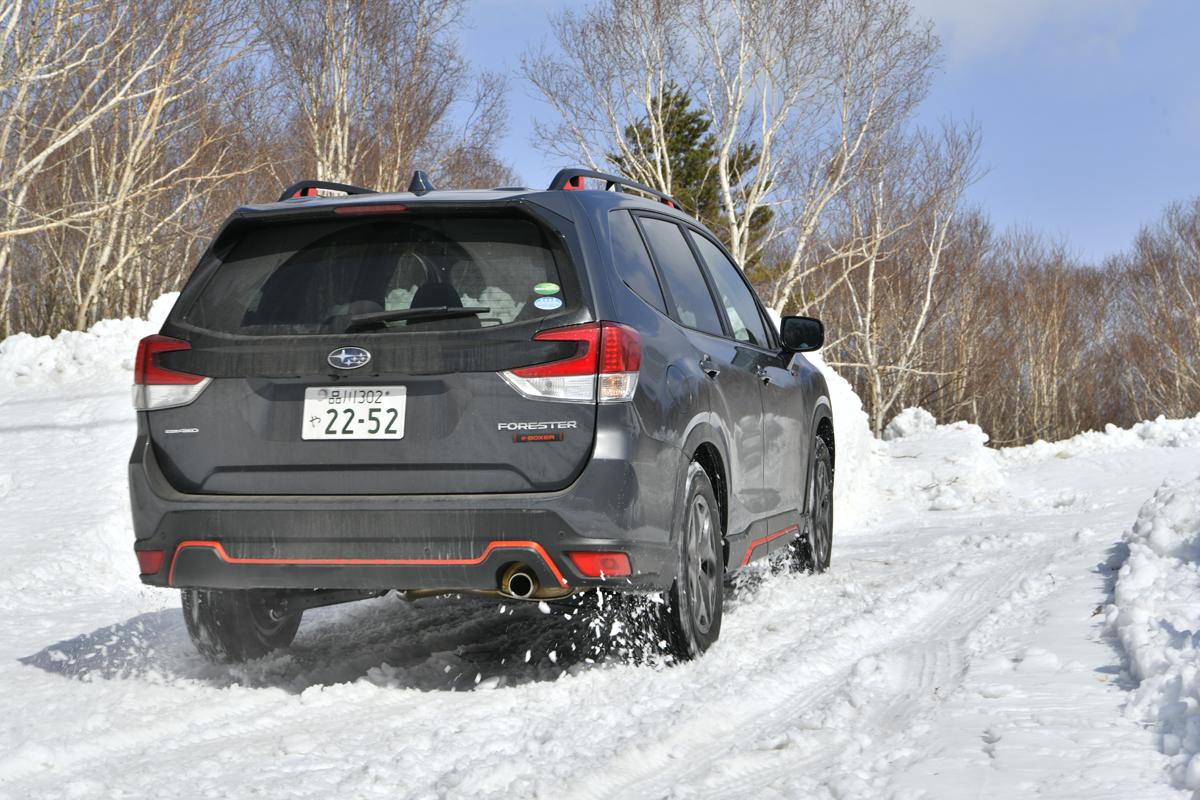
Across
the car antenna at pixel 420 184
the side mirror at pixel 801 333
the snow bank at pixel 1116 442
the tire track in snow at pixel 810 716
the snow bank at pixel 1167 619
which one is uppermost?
the car antenna at pixel 420 184

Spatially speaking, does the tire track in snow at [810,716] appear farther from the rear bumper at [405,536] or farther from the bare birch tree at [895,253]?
the bare birch tree at [895,253]

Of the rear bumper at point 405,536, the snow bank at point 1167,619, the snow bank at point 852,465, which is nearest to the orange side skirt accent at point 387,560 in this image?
the rear bumper at point 405,536

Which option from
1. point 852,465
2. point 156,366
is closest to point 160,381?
point 156,366

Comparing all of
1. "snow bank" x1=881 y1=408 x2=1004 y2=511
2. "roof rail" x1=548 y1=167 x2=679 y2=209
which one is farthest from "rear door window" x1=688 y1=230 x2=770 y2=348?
"snow bank" x1=881 y1=408 x2=1004 y2=511

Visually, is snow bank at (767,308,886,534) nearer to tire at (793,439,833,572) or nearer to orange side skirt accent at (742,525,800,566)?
tire at (793,439,833,572)

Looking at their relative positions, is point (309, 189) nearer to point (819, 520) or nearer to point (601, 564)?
point (601, 564)

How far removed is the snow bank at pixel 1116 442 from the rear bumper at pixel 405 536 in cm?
1284

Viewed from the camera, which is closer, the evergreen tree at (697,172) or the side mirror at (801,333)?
the side mirror at (801,333)

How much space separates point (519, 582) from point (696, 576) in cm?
87

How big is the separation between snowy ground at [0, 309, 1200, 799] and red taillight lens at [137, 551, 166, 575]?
0.45 meters

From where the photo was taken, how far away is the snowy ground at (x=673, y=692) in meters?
3.06

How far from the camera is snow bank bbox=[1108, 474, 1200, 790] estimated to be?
303 cm

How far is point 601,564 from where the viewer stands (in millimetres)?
3891

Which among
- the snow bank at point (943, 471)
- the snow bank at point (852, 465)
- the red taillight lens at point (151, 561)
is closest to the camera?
the red taillight lens at point (151, 561)
